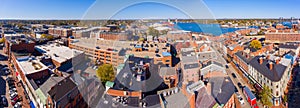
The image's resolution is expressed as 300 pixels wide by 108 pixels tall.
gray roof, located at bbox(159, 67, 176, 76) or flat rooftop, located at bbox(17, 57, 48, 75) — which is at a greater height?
gray roof, located at bbox(159, 67, 176, 76)

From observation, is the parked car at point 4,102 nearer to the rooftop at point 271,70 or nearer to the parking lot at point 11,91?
the parking lot at point 11,91

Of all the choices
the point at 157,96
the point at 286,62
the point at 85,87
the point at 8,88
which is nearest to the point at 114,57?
the point at 85,87

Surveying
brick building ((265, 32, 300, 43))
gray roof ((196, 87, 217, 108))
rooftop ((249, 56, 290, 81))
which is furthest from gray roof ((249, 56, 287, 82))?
brick building ((265, 32, 300, 43))

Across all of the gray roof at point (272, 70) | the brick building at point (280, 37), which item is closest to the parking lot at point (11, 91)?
the gray roof at point (272, 70)

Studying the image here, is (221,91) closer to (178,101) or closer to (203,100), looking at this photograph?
(203,100)

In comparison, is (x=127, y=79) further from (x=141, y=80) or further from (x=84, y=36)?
(x=84, y=36)

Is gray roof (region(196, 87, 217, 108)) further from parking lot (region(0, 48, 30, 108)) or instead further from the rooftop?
parking lot (region(0, 48, 30, 108))

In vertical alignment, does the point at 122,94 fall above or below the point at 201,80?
below

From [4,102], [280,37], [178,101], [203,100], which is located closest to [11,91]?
[4,102]

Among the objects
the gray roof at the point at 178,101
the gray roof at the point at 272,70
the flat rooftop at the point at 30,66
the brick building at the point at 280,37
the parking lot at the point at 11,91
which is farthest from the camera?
the brick building at the point at 280,37
